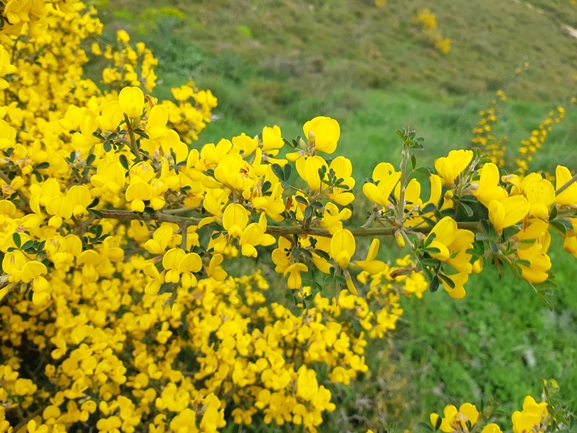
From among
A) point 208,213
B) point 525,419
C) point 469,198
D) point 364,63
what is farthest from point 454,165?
point 364,63

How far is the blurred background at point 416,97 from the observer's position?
2.30 metres

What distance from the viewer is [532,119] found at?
7.78 metres

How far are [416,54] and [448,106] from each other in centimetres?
554

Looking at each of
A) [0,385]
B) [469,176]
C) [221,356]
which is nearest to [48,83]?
[0,385]

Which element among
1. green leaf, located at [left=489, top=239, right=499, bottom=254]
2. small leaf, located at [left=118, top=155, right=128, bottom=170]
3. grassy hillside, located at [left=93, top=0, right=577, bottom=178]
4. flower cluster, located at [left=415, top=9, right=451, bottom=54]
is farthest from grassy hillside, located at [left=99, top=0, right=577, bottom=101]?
green leaf, located at [left=489, top=239, right=499, bottom=254]

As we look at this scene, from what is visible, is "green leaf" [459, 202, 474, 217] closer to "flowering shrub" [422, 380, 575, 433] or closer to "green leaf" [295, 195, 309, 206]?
"green leaf" [295, 195, 309, 206]

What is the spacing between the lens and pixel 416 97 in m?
8.65

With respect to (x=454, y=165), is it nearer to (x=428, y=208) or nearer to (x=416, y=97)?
(x=428, y=208)

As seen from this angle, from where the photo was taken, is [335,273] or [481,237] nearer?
[481,237]

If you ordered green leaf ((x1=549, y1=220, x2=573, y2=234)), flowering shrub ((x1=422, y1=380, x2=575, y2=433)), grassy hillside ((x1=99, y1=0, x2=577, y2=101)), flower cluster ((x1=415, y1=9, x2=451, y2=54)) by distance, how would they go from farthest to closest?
flower cluster ((x1=415, y1=9, x2=451, y2=54))
grassy hillside ((x1=99, y1=0, x2=577, y2=101))
flowering shrub ((x1=422, y1=380, x2=575, y2=433))
green leaf ((x1=549, y1=220, x2=573, y2=234))

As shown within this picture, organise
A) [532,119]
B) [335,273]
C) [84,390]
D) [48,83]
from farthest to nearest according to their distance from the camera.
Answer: [532,119], [48,83], [84,390], [335,273]

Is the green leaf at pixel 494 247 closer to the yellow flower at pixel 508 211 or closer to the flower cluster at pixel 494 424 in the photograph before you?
the yellow flower at pixel 508 211

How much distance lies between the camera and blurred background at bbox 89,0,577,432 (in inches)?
90.6

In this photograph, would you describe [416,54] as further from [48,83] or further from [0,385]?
[0,385]
